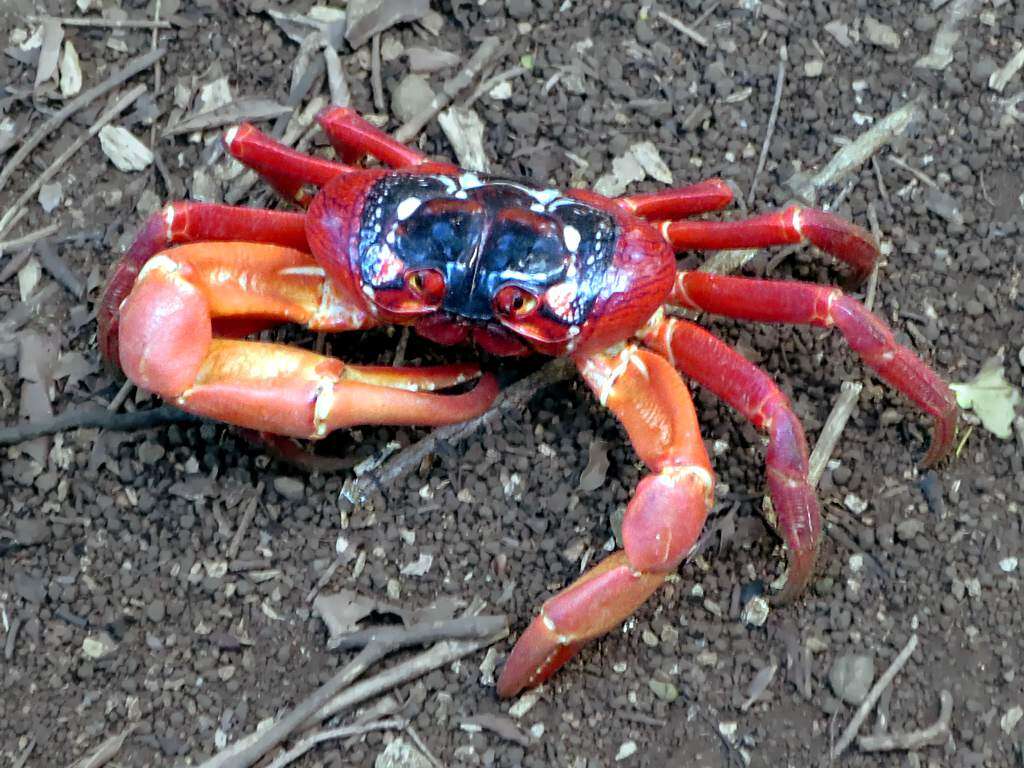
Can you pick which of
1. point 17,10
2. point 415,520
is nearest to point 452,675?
point 415,520

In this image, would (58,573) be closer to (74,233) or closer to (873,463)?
(74,233)

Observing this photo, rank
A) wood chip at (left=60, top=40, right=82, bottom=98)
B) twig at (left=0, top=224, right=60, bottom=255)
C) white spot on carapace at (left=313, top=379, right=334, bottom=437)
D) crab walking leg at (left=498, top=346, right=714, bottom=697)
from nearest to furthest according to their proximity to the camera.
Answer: crab walking leg at (left=498, top=346, right=714, bottom=697) → white spot on carapace at (left=313, top=379, right=334, bottom=437) → twig at (left=0, top=224, right=60, bottom=255) → wood chip at (left=60, top=40, right=82, bottom=98)

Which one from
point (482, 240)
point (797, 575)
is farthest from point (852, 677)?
point (482, 240)

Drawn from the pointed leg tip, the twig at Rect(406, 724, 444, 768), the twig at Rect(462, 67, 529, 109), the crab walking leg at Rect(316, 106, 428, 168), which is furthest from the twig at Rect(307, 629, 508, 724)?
the twig at Rect(462, 67, 529, 109)

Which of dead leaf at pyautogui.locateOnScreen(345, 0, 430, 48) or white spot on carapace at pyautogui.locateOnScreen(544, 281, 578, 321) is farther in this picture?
dead leaf at pyautogui.locateOnScreen(345, 0, 430, 48)

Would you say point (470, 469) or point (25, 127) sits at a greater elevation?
point (25, 127)

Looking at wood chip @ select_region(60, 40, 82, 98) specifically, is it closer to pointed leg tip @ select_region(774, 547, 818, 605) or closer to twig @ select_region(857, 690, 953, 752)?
pointed leg tip @ select_region(774, 547, 818, 605)

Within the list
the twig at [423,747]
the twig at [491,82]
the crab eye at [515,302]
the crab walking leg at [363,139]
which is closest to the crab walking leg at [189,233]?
the crab walking leg at [363,139]
